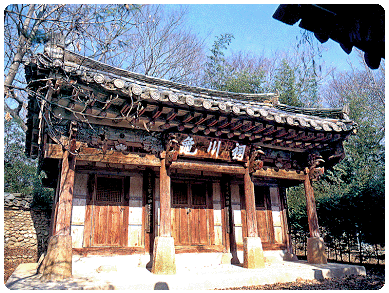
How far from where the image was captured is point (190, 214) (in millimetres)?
8359

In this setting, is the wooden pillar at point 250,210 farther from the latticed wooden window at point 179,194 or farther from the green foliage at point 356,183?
the green foliage at point 356,183

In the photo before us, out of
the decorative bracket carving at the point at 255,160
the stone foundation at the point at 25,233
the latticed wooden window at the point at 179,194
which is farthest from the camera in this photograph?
the stone foundation at the point at 25,233

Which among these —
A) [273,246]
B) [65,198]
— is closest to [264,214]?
[273,246]

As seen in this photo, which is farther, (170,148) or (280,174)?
(280,174)

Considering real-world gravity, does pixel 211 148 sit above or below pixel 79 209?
above

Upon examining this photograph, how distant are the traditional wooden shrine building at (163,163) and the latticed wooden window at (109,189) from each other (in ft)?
0.08

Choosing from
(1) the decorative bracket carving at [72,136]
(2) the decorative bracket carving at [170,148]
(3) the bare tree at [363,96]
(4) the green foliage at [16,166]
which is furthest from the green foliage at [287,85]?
(4) the green foliage at [16,166]

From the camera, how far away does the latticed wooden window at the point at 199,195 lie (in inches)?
337

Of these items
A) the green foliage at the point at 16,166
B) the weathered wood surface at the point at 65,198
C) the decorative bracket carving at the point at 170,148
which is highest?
the green foliage at the point at 16,166

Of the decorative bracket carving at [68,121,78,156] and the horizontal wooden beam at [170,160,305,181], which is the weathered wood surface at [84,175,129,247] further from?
the horizontal wooden beam at [170,160,305,181]

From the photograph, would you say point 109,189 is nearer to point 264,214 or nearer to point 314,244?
point 264,214

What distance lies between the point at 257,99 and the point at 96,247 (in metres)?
7.98

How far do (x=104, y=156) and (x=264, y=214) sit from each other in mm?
5432

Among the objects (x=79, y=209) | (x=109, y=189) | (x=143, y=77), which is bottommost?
(x=79, y=209)
